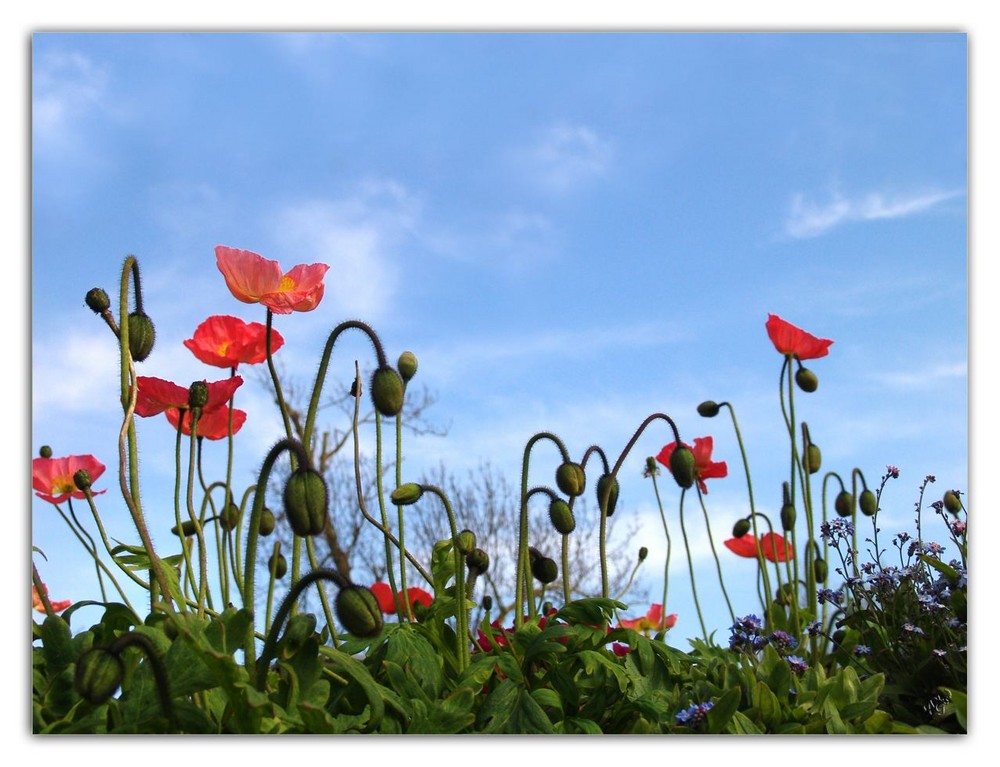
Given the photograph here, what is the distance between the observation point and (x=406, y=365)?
7.07 feet

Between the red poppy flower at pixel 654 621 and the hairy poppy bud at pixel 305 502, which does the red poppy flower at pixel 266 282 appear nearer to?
the hairy poppy bud at pixel 305 502

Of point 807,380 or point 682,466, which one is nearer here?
point 682,466

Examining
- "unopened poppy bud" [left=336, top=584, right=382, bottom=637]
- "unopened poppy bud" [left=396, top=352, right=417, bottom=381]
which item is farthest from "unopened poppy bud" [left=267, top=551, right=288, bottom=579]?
"unopened poppy bud" [left=336, top=584, right=382, bottom=637]

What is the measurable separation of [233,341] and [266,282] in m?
0.21

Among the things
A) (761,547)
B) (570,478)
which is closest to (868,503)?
(761,547)

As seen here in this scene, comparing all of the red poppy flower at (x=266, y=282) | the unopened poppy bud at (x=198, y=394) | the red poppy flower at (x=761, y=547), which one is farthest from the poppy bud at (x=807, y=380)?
the unopened poppy bud at (x=198, y=394)

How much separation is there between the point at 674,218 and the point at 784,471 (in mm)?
765

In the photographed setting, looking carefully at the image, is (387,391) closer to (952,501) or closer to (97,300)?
(97,300)

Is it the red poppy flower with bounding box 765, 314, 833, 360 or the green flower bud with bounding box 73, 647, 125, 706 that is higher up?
the red poppy flower with bounding box 765, 314, 833, 360

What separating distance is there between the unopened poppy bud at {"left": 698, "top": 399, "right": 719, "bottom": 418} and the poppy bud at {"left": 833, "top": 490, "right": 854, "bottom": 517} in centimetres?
47

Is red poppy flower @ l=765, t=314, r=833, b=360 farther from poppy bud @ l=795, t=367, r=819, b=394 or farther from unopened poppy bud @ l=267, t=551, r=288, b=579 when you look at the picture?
unopened poppy bud @ l=267, t=551, r=288, b=579

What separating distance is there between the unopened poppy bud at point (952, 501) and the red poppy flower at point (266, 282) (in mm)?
1381

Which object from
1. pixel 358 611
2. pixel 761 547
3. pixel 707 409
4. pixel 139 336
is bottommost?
pixel 761 547

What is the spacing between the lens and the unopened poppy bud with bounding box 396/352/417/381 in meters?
2.15
